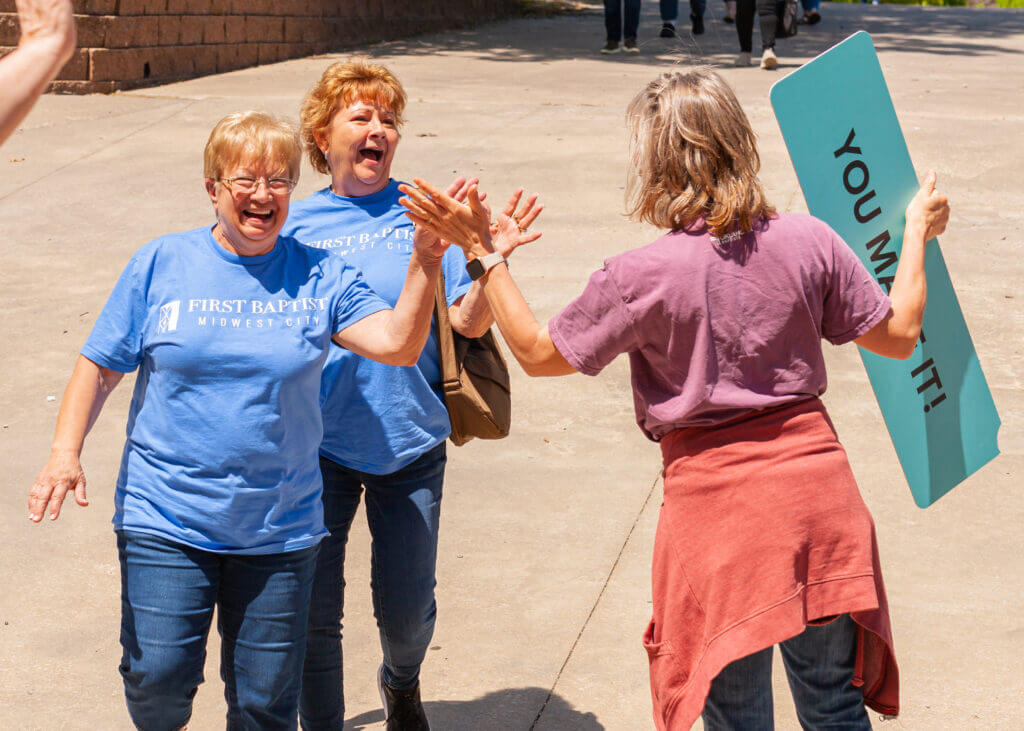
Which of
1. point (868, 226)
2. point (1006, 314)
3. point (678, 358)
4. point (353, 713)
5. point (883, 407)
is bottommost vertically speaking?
point (353, 713)

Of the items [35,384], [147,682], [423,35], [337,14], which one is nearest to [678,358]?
[147,682]

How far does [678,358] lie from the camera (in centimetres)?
244

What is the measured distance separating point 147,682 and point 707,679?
3.99 ft

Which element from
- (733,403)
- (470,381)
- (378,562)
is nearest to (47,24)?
(733,403)

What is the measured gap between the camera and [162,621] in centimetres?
270

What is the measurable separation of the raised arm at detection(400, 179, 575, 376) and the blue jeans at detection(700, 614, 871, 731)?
2.36 feet

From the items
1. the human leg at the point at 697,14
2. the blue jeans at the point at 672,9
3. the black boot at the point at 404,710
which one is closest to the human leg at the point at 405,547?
the black boot at the point at 404,710

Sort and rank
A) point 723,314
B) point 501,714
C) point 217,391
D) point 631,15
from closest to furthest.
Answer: point 723,314 → point 217,391 → point 501,714 → point 631,15

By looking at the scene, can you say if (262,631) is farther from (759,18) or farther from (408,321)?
(759,18)

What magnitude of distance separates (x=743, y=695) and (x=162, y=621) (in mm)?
1259

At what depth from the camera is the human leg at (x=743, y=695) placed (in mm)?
2521

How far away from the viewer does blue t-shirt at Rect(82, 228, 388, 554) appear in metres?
2.73

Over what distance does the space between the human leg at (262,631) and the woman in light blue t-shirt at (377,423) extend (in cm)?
41

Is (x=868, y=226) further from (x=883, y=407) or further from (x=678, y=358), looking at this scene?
(x=678, y=358)
